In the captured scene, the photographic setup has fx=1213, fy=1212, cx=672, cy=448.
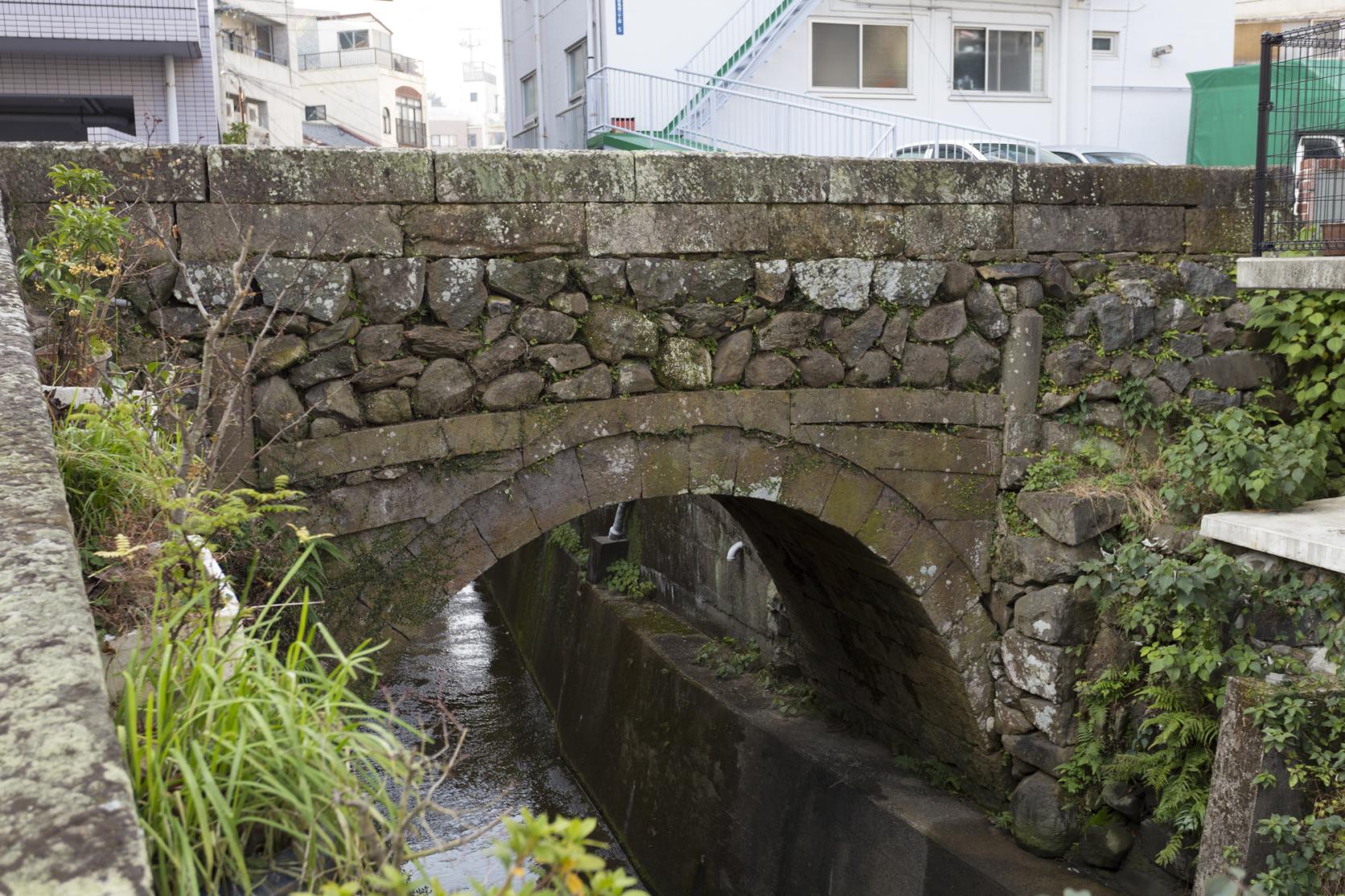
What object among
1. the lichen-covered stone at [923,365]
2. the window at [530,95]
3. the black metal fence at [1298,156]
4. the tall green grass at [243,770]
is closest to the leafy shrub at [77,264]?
the tall green grass at [243,770]

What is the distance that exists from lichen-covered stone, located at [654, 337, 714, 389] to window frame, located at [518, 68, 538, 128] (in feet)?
37.2

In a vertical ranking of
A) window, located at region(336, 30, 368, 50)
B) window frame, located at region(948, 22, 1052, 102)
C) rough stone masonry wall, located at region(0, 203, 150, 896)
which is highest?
window, located at region(336, 30, 368, 50)

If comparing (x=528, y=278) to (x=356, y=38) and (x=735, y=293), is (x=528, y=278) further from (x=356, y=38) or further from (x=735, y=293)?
(x=356, y=38)

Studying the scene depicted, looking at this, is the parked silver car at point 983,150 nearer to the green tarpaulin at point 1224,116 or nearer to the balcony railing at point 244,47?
the green tarpaulin at point 1224,116

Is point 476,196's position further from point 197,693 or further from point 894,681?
point 894,681

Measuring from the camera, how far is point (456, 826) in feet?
27.7

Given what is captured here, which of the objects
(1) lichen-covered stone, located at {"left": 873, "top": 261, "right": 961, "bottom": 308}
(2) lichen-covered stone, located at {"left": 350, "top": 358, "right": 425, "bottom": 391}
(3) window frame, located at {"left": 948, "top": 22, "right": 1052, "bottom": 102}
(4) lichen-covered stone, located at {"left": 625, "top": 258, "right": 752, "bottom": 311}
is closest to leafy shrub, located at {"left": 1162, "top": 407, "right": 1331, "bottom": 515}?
(1) lichen-covered stone, located at {"left": 873, "top": 261, "right": 961, "bottom": 308}

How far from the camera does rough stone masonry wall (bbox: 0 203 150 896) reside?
51.3 inches

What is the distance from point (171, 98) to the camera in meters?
11.1

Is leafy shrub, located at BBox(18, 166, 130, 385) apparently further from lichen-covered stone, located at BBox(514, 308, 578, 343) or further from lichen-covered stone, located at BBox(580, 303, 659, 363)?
lichen-covered stone, located at BBox(580, 303, 659, 363)

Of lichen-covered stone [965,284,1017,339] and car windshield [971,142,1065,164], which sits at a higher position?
car windshield [971,142,1065,164]

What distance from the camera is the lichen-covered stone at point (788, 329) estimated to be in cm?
516

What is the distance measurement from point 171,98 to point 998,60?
30.3 ft

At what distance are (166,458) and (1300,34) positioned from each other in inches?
193
